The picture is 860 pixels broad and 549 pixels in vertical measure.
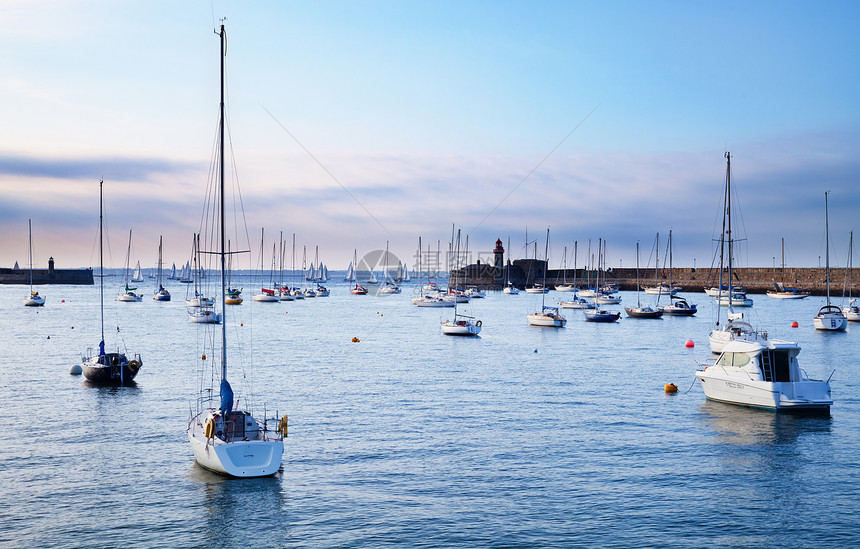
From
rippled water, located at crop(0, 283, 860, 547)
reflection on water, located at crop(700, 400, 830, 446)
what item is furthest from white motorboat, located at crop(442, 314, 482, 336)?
reflection on water, located at crop(700, 400, 830, 446)

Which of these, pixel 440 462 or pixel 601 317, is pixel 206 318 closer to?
Result: pixel 601 317

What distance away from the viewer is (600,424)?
104 feet

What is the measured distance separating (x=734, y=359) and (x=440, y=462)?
1810 centimetres

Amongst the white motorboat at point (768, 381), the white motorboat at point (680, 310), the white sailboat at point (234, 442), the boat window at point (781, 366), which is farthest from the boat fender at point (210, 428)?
the white motorboat at point (680, 310)

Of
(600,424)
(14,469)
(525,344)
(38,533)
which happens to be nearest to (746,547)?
(600,424)

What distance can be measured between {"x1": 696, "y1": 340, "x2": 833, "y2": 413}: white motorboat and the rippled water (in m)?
0.82

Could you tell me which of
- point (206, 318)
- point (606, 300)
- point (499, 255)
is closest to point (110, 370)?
point (206, 318)

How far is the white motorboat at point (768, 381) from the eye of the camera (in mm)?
33031

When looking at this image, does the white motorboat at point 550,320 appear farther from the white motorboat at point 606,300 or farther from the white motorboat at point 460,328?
the white motorboat at point 606,300

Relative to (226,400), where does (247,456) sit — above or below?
below

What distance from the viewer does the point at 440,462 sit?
25203 mm

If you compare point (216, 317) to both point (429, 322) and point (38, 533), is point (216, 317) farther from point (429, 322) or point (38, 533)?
point (38, 533)

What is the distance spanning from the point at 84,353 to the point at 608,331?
5309 centimetres

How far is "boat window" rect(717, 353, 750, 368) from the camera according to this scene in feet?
114
